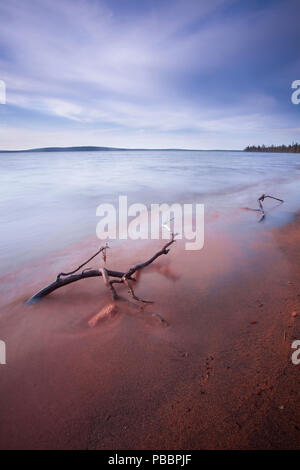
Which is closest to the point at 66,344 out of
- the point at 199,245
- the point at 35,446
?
the point at 35,446

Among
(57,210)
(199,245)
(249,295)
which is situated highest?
(57,210)

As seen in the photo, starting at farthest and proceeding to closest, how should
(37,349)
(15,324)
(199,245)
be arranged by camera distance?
(199,245)
(15,324)
(37,349)

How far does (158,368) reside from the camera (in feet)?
7.26

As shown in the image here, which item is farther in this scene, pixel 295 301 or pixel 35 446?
pixel 295 301

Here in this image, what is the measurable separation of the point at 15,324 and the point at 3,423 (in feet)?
4.55

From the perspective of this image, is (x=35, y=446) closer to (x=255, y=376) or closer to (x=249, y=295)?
(x=255, y=376)

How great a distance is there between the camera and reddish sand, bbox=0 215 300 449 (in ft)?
5.55

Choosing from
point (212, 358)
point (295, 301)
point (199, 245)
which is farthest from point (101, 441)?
point (199, 245)

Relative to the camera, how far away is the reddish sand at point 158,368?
1.69m

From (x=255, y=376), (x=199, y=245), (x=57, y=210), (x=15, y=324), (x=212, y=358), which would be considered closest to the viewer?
(x=255, y=376)

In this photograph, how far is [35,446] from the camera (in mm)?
1655

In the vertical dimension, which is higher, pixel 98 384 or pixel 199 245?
pixel 199 245

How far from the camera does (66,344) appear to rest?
2.56 metres
